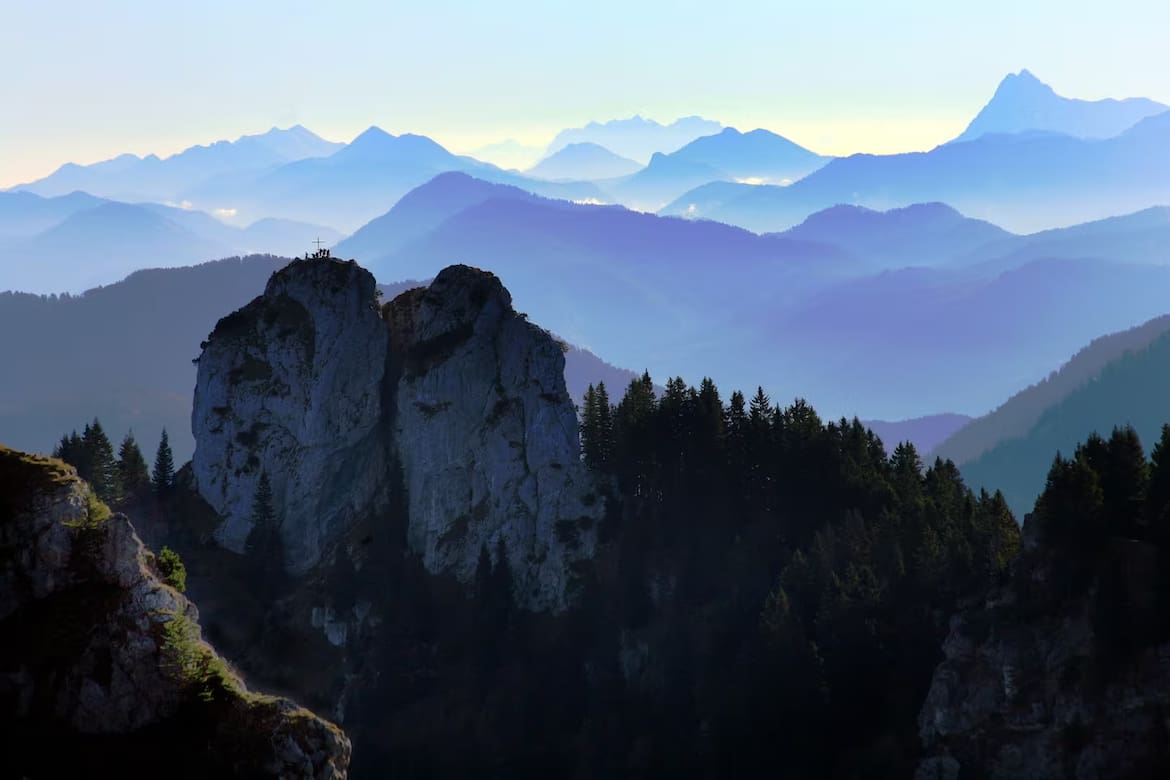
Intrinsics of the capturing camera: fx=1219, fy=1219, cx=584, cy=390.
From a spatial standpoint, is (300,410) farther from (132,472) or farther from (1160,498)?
(1160,498)

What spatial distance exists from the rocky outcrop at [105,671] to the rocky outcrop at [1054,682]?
50341 millimetres

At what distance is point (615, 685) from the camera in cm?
10088

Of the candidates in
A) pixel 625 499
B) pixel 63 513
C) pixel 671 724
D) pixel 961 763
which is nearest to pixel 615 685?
pixel 671 724

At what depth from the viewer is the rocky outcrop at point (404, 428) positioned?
358 ft

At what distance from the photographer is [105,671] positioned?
41.9 metres

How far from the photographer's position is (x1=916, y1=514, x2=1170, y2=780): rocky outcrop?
73188 mm

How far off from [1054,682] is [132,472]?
269ft

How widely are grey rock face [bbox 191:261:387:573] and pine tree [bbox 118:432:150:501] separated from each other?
17.9 feet

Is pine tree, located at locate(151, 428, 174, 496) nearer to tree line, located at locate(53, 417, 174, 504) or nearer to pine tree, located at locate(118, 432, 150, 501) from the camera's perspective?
tree line, located at locate(53, 417, 174, 504)

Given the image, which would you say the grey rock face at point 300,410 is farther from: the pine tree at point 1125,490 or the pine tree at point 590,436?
the pine tree at point 1125,490

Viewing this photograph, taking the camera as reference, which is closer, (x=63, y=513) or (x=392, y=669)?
(x=63, y=513)

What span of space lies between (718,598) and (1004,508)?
2403 centimetres

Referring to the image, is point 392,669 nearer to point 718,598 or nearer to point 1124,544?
point 718,598

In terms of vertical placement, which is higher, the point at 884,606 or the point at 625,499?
the point at 625,499
